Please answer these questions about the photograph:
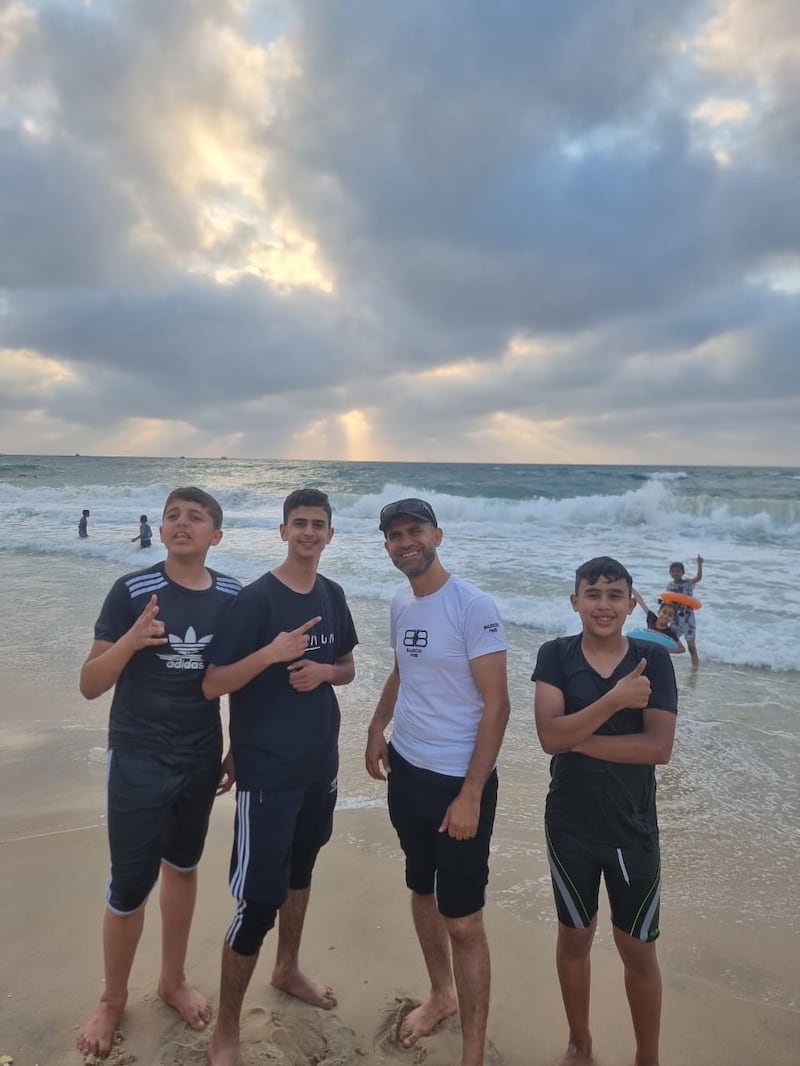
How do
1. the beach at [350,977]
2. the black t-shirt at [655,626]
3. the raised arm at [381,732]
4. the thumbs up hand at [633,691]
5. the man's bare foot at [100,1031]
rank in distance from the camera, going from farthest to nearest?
the black t-shirt at [655,626] → the raised arm at [381,732] → the beach at [350,977] → the man's bare foot at [100,1031] → the thumbs up hand at [633,691]

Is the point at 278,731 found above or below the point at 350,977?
above

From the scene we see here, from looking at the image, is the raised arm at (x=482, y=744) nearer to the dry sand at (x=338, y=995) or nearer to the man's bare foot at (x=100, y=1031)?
the dry sand at (x=338, y=995)

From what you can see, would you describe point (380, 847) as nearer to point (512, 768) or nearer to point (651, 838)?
point (512, 768)

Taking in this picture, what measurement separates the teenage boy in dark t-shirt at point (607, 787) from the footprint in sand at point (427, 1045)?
1.58 feet

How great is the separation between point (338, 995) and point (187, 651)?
192cm

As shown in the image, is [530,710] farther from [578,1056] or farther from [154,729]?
[154,729]

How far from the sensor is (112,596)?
288 centimetres

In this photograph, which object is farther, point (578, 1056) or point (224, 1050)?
point (578, 1056)

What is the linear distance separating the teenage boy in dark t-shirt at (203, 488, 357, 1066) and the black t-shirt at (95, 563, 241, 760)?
0.12 metres

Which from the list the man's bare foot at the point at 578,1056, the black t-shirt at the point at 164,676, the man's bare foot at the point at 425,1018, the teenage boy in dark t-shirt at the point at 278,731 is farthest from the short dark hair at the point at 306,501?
the man's bare foot at the point at 578,1056

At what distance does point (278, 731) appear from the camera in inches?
111

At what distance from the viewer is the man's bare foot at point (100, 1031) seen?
9.04ft

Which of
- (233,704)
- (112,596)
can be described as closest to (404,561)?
(233,704)

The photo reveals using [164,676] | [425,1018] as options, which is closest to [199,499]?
[164,676]
